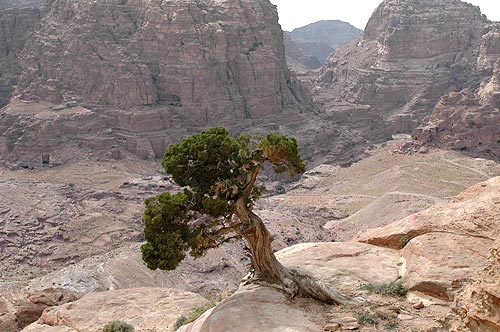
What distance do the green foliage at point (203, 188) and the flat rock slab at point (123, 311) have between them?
664 centimetres

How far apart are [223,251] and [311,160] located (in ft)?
169

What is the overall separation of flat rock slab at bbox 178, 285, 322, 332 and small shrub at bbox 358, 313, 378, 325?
1.44 m

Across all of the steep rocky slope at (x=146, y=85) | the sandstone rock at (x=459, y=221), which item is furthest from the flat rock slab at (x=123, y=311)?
the steep rocky slope at (x=146, y=85)

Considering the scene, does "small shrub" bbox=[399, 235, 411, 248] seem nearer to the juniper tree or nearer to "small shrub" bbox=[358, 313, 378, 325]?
the juniper tree

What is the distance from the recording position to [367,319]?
1655 cm

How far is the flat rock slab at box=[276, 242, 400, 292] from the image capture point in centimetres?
2027

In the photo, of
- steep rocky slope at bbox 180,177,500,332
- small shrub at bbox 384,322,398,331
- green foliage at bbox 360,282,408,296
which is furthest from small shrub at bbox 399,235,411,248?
small shrub at bbox 384,322,398,331

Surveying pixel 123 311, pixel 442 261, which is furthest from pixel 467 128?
pixel 123 311

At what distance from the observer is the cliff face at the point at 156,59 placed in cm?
10262

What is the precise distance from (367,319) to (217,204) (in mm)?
6250

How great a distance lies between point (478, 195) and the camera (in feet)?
78.9

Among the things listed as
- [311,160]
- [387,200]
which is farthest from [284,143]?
[311,160]

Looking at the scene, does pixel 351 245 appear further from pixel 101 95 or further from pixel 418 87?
pixel 418 87

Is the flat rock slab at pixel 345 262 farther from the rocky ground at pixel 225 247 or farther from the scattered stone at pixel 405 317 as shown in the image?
the scattered stone at pixel 405 317
